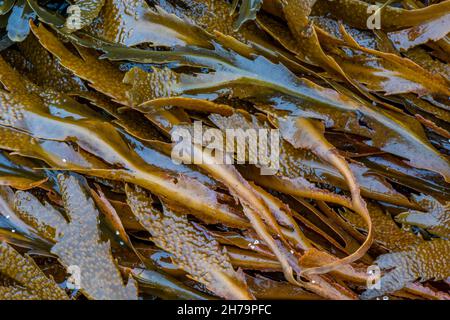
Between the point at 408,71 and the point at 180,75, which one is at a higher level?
the point at 408,71

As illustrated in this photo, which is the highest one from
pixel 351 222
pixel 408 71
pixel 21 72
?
pixel 408 71

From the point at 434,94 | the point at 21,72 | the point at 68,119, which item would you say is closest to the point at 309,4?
the point at 434,94

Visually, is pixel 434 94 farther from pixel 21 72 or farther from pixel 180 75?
pixel 21 72

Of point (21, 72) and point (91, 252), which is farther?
point (21, 72)

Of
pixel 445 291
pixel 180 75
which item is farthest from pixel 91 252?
pixel 445 291

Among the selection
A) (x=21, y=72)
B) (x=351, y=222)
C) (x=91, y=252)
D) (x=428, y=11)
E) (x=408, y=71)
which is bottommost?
(x=91, y=252)

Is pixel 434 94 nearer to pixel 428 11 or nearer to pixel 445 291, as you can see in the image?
pixel 428 11
